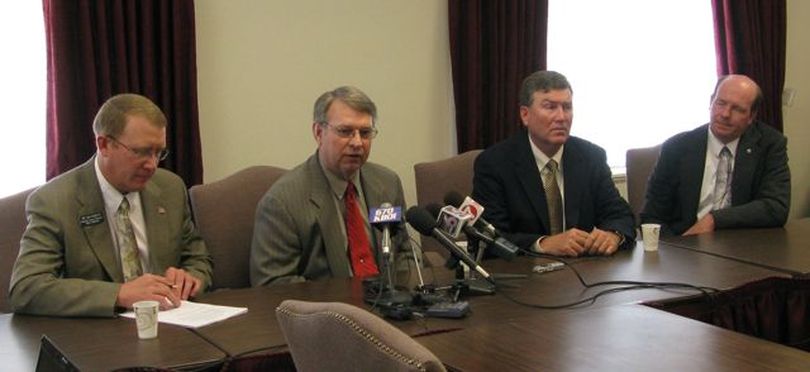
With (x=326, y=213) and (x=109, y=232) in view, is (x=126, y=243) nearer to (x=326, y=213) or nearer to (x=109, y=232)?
(x=109, y=232)

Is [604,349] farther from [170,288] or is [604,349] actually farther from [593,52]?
[593,52]

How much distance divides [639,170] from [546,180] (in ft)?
4.09

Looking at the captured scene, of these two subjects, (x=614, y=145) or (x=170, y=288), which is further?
(x=614, y=145)

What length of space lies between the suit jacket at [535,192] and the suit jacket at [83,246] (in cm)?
119

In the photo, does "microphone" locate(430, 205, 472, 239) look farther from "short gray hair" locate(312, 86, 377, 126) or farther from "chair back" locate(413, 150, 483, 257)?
"chair back" locate(413, 150, 483, 257)

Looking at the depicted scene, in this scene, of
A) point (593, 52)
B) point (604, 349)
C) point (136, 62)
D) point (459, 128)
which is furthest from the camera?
point (593, 52)

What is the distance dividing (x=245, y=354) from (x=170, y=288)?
62 centimetres

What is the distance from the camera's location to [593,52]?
561 centimetres

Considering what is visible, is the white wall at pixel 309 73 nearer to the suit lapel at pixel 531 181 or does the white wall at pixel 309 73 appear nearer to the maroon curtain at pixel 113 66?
the maroon curtain at pixel 113 66

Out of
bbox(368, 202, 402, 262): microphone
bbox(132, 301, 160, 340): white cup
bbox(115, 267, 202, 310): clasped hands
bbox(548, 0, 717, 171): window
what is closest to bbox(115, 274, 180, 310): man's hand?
bbox(115, 267, 202, 310): clasped hands

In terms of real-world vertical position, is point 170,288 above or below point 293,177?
below

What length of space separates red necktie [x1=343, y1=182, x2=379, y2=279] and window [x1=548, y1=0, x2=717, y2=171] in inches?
99.7

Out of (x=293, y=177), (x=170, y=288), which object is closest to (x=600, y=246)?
(x=293, y=177)

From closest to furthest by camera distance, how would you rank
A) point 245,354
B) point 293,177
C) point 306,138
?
point 245,354, point 293,177, point 306,138
